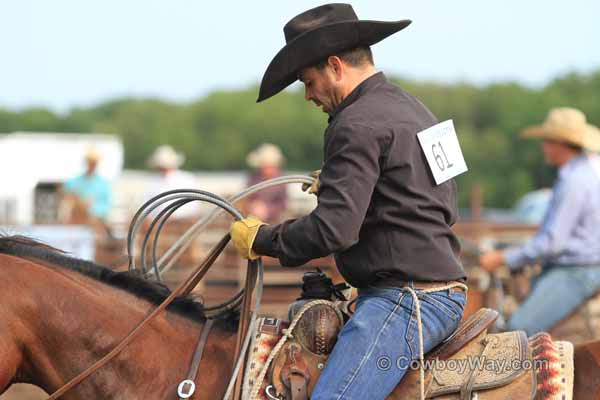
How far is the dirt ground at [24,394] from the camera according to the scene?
838cm

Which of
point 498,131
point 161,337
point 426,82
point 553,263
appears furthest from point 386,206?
point 426,82

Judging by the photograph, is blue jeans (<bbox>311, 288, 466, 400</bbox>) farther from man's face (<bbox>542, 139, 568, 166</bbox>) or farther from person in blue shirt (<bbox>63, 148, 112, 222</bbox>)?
person in blue shirt (<bbox>63, 148, 112, 222</bbox>)

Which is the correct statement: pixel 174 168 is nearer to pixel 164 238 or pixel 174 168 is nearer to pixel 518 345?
pixel 164 238

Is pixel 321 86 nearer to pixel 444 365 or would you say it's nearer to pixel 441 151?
pixel 441 151

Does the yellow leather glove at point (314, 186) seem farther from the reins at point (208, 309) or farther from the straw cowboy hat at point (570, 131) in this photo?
the straw cowboy hat at point (570, 131)

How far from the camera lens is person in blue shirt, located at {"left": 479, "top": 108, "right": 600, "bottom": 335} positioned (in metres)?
6.94

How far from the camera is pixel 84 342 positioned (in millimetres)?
3490

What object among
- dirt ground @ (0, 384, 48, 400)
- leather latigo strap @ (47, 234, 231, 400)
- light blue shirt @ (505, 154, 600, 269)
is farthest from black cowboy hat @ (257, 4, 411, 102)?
dirt ground @ (0, 384, 48, 400)

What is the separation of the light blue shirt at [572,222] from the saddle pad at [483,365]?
11.6ft

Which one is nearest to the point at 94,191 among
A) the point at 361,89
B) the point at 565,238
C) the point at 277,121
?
the point at 565,238

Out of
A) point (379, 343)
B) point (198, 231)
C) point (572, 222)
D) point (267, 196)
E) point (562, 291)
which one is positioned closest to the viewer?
point (379, 343)

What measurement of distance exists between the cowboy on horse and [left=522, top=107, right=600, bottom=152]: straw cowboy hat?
3.88 metres

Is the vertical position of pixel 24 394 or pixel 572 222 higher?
pixel 572 222

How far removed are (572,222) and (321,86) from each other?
3.93m
